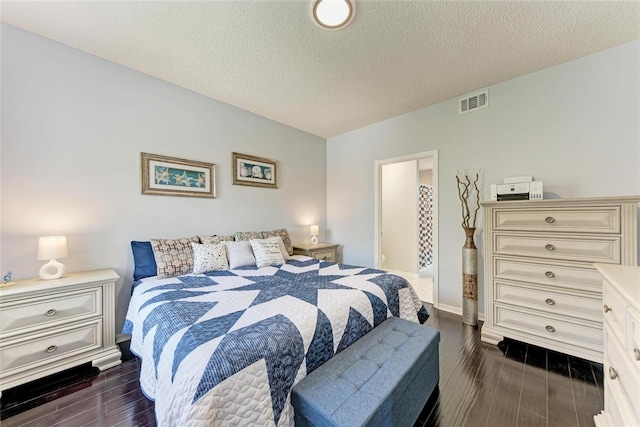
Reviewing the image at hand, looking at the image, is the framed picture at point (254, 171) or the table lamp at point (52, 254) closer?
the table lamp at point (52, 254)

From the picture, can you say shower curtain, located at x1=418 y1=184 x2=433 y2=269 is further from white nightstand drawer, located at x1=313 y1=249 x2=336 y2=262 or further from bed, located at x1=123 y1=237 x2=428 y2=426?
bed, located at x1=123 y1=237 x2=428 y2=426

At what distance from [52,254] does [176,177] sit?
1.21m

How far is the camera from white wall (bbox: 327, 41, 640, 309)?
82.0 inches

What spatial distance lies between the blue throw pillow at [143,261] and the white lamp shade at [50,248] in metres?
0.50

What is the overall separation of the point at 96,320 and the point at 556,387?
3.48 metres

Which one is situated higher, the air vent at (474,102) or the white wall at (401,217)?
the air vent at (474,102)

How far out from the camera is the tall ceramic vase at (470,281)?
8.63 ft

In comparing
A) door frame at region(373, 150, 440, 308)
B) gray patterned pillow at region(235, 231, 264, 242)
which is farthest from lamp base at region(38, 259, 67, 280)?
door frame at region(373, 150, 440, 308)

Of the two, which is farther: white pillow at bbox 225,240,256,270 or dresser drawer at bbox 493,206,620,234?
white pillow at bbox 225,240,256,270

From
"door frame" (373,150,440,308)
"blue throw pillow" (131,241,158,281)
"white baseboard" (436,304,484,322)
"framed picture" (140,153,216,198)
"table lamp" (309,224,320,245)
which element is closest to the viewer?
"blue throw pillow" (131,241,158,281)

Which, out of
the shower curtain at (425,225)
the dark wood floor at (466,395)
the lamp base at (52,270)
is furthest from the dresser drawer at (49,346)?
the shower curtain at (425,225)

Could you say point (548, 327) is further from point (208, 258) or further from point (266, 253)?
point (208, 258)

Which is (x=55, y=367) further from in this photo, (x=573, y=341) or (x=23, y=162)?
(x=573, y=341)

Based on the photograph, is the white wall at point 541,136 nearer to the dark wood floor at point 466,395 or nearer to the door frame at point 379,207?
the door frame at point 379,207
